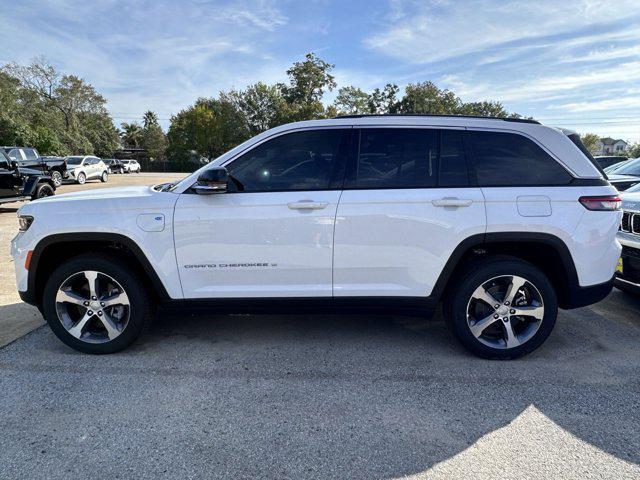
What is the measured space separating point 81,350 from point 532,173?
3.92 metres

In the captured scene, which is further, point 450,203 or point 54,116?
point 54,116

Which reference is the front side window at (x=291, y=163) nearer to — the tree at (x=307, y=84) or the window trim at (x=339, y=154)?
the window trim at (x=339, y=154)

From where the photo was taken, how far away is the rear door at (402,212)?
3.11m

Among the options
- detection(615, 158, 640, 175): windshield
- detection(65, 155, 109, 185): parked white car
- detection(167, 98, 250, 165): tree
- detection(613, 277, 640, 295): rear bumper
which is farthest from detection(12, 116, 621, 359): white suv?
detection(167, 98, 250, 165): tree

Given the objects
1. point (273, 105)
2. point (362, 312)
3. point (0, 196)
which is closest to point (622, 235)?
point (362, 312)

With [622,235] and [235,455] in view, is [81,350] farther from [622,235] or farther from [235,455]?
[622,235]

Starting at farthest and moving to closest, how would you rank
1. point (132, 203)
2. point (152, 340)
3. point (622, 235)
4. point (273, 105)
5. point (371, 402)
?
point (273, 105), point (622, 235), point (152, 340), point (132, 203), point (371, 402)

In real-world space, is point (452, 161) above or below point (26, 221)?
above

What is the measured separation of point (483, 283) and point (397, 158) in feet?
3.94

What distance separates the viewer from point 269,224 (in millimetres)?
3117

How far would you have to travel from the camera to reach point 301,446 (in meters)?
2.33

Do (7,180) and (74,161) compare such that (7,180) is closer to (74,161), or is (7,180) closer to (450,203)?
(450,203)

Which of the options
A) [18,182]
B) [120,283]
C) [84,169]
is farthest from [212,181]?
[84,169]

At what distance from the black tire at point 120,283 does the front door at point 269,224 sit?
0.40m
